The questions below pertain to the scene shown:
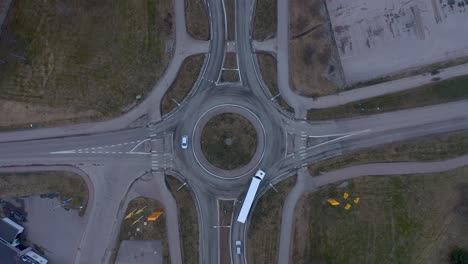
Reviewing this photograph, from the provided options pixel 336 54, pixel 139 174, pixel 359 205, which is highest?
pixel 336 54

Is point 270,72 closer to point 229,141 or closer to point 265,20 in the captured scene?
point 265,20

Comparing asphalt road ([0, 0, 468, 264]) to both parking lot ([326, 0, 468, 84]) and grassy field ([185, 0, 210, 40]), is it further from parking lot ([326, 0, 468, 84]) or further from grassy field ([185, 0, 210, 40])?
parking lot ([326, 0, 468, 84])

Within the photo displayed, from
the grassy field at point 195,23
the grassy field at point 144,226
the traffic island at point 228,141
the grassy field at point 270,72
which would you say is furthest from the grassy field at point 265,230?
the grassy field at point 195,23

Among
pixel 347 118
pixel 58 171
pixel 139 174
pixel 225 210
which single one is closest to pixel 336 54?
pixel 347 118

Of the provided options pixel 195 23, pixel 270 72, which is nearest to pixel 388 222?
pixel 270 72

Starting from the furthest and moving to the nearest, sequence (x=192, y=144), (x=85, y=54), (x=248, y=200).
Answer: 1. (x=85, y=54)
2. (x=192, y=144)
3. (x=248, y=200)

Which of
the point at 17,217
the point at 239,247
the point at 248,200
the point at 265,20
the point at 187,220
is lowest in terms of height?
the point at 239,247

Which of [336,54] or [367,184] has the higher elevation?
[336,54]

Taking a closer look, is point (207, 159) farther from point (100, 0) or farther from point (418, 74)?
point (418, 74)
